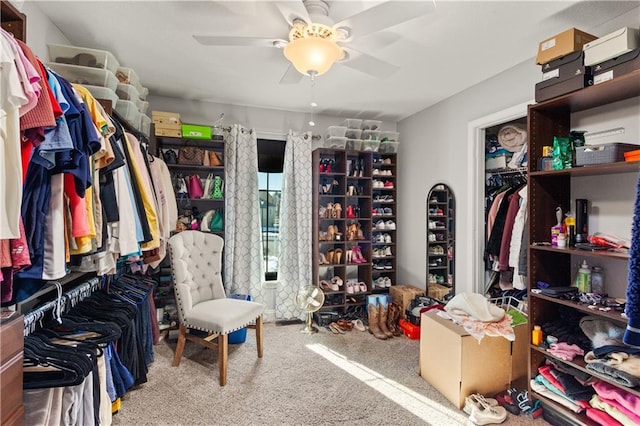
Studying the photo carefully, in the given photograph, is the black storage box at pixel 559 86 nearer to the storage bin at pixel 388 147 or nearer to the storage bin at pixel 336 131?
the storage bin at pixel 388 147

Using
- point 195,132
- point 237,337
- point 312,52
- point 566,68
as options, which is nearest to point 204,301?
point 237,337

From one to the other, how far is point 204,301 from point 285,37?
2.24 meters

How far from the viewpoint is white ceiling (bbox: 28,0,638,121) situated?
185 centimetres

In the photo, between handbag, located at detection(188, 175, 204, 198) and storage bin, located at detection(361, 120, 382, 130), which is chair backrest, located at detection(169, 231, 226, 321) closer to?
handbag, located at detection(188, 175, 204, 198)

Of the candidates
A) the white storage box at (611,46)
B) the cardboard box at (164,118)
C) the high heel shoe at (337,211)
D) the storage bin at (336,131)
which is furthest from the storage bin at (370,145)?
the white storage box at (611,46)

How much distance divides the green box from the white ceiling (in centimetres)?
38

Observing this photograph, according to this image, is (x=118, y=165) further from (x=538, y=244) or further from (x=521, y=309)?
(x=521, y=309)

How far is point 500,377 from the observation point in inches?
83.6

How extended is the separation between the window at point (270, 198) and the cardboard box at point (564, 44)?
2.71 meters

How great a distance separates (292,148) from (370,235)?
1.41m

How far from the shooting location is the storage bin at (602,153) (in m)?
1.67

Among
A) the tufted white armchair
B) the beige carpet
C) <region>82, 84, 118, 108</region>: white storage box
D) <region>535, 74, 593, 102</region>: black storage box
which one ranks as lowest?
the beige carpet

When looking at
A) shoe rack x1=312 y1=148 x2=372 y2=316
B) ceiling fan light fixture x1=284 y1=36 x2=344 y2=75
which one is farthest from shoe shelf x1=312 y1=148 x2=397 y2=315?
ceiling fan light fixture x1=284 y1=36 x2=344 y2=75

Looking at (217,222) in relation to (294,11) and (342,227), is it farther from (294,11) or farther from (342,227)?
(294,11)
